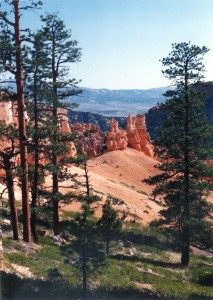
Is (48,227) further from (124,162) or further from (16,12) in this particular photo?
(124,162)

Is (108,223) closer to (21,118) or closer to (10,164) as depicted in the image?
(10,164)

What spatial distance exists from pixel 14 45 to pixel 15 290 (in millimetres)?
8453

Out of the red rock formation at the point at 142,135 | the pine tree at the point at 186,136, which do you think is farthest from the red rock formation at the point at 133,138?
the pine tree at the point at 186,136

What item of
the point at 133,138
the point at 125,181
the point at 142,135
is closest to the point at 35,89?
the point at 125,181

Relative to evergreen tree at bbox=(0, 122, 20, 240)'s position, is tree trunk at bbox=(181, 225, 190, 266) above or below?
below

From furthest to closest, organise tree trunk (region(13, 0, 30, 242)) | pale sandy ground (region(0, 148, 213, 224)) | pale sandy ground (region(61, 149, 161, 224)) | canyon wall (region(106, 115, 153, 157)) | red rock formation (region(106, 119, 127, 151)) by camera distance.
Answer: canyon wall (region(106, 115, 153, 157))
red rock formation (region(106, 119, 127, 151))
pale sandy ground (region(61, 149, 161, 224))
pale sandy ground (region(0, 148, 213, 224))
tree trunk (region(13, 0, 30, 242))

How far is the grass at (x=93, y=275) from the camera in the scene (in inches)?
452

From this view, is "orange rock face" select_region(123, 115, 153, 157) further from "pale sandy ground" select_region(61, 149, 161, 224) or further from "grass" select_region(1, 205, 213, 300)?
"grass" select_region(1, 205, 213, 300)

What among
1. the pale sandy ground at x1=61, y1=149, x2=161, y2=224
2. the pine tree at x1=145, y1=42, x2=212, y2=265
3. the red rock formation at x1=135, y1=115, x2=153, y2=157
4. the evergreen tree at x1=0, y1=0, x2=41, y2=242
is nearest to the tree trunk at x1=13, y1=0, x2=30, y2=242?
the evergreen tree at x1=0, y1=0, x2=41, y2=242

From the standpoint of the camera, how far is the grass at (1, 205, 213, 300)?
11484 mm

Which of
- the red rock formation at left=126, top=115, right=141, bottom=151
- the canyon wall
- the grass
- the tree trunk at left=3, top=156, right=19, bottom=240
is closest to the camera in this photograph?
the grass

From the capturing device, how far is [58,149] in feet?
58.2

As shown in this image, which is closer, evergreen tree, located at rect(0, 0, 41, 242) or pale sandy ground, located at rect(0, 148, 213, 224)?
evergreen tree, located at rect(0, 0, 41, 242)

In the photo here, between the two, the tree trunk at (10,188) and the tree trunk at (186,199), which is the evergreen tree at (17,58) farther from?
the tree trunk at (186,199)
